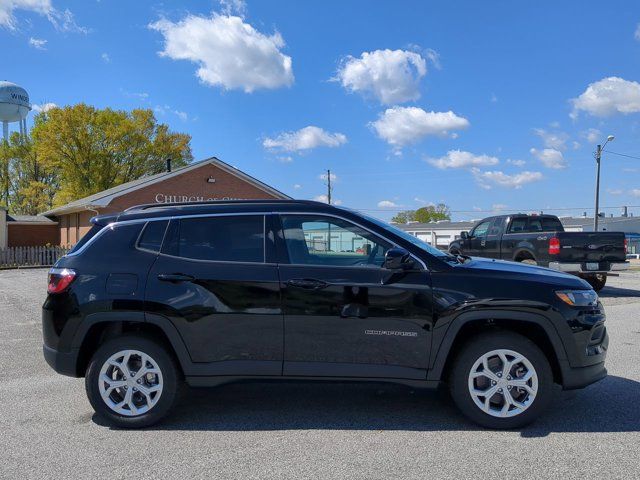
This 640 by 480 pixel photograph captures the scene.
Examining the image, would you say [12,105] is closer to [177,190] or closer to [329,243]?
[177,190]

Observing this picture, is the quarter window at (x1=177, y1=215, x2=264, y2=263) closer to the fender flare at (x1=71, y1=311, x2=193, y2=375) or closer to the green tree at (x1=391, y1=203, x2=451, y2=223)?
the fender flare at (x1=71, y1=311, x2=193, y2=375)

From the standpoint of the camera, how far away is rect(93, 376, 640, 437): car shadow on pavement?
4.22 m

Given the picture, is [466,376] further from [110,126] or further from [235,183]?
[110,126]

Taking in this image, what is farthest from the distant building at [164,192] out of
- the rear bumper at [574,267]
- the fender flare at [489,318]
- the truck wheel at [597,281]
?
the fender flare at [489,318]

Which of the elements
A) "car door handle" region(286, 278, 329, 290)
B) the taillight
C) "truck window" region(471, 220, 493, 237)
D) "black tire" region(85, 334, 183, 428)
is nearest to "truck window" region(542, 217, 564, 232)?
"truck window" region(471, 220, 493, 237)

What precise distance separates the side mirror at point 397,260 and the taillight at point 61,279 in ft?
8.50

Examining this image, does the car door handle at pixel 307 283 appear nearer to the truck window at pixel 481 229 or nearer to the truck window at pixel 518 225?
the truck window at pixel 518 225

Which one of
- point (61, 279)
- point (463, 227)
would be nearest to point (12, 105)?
point (463, 227)

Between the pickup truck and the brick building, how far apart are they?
1774 centimetres

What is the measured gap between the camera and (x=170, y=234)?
4.39 m

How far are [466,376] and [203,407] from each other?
2378 millimetres

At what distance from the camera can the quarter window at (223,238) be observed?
4.32 metres

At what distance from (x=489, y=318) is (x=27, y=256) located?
29.0 meters

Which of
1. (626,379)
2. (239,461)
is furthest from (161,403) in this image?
(626,379)
